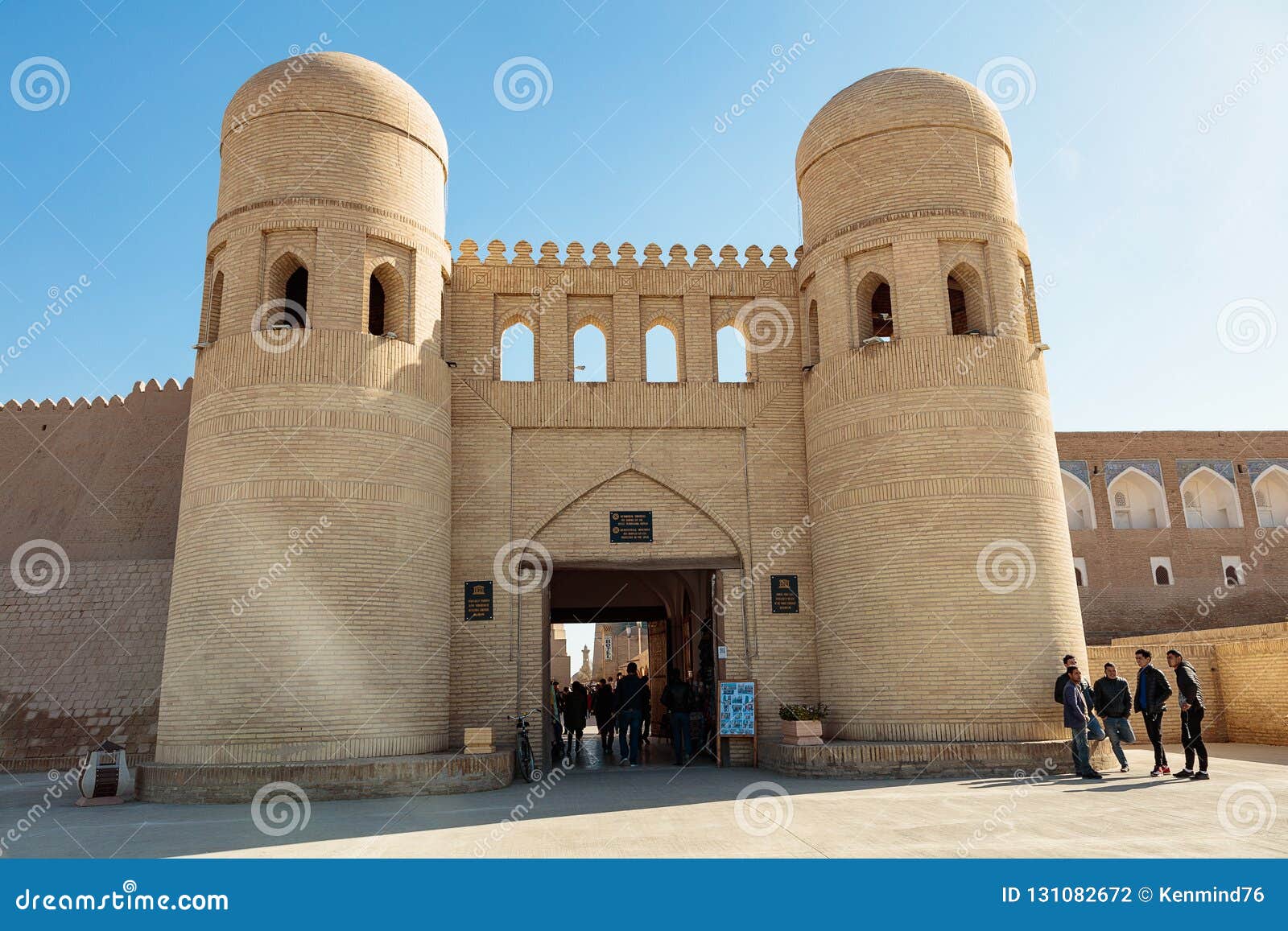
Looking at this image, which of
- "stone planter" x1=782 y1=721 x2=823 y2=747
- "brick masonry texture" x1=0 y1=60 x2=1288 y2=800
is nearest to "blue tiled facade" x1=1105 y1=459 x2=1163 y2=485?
"brick masonry texture" x1=0 y1=60 x2=1288 y2=800

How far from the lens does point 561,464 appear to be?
14266 mm

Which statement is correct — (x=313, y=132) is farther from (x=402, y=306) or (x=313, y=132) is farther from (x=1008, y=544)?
(x=1008, y=544)

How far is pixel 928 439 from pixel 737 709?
15.1 ft

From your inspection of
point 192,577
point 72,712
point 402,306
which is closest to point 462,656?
point 192,577

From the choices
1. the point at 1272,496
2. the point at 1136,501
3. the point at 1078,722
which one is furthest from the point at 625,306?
the point at 1272,496

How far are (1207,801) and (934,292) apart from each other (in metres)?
7.55

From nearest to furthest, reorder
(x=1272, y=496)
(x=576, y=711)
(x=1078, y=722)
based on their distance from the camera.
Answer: (x=1078, y=722)
(x=576, y=711)
(x=1272, y=496)

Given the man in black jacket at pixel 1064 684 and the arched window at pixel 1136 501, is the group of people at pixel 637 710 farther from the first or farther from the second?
the arched window at pixel 1136 501

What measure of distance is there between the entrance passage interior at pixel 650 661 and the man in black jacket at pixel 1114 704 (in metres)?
5.20

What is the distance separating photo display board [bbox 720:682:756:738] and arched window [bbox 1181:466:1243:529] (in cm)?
2227

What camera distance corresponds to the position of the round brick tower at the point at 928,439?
12.4 meters

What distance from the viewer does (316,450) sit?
1207 centimetres

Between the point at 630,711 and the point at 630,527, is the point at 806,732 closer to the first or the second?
the point at 630,711

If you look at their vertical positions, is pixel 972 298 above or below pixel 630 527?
above
